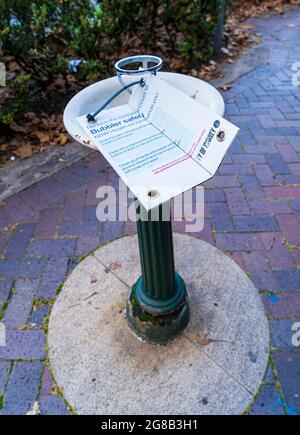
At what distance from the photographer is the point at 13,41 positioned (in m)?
3.28

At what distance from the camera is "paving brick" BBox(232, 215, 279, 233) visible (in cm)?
251

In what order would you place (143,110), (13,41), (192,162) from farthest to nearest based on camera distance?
(13,41) → (143,110) → (192,162)

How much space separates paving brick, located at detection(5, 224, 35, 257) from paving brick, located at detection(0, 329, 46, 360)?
592mm

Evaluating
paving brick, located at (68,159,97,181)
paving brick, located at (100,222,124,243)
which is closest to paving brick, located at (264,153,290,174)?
paving brick, located at (100,222,124,243)

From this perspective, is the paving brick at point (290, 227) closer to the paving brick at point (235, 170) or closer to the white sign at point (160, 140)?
the paving brick at point (235, 170)

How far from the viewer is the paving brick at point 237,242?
93.5 inches

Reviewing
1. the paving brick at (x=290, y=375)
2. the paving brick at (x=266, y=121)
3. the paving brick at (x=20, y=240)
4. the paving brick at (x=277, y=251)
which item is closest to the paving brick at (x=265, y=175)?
the paving brick at (x=277, y=251)

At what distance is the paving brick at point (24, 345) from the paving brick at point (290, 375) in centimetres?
119

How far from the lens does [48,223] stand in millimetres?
2619

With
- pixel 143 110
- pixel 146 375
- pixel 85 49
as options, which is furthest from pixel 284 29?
pixel 146 375

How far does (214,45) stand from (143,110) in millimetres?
3981

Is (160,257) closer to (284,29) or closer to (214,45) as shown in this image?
(214,45)

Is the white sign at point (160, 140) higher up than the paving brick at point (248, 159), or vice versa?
the white sign at point (160, 140)

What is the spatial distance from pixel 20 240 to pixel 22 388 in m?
1.05
